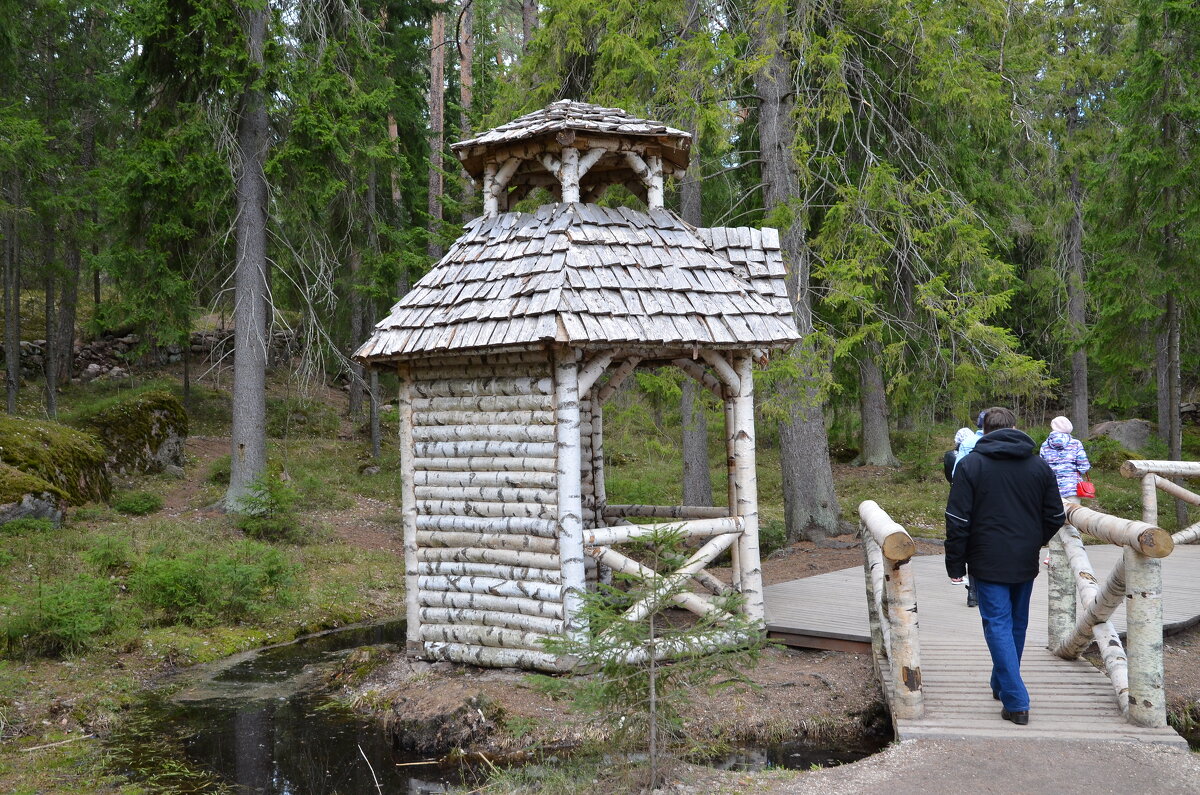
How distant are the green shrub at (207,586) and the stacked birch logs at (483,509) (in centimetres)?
362

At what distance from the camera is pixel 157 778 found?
6.65 m

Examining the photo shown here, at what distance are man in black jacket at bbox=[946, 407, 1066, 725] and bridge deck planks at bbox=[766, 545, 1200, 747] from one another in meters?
0.31

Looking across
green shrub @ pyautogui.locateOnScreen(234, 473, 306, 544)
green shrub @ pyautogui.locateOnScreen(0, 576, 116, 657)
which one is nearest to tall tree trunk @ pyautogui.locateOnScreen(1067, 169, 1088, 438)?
green shrub @ pyautogui.locateOnScreen(234, 473, 306, 544)

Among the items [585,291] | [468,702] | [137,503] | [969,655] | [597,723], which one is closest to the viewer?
[597,723]

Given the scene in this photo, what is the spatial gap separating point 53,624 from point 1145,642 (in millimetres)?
9492

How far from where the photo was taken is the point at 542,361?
8.01 metres

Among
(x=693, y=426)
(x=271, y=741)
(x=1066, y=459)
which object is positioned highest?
(x=693, y=426)

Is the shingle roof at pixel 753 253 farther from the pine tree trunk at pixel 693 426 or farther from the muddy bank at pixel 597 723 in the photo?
the pine tree trunk at pixel 693 426

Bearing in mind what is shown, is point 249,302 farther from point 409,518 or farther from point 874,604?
point 874,604

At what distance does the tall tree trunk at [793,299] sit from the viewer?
12.3 metres

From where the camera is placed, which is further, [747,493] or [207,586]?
[207,586]

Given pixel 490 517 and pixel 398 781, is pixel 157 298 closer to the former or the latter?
pixel 490 517

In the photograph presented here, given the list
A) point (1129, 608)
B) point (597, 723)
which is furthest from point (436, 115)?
point (1129, 608)

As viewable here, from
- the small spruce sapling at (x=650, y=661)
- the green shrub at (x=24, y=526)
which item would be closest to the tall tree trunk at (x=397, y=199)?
the green shrub at (x=24, y=526)
